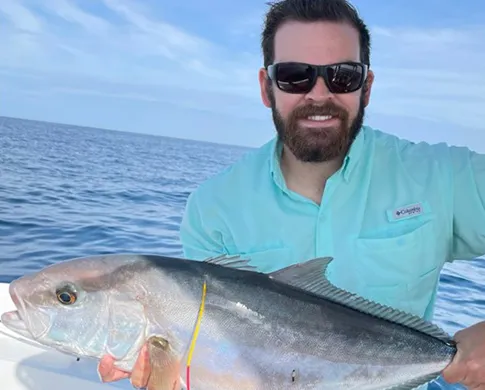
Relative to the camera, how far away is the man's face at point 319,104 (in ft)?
9.89

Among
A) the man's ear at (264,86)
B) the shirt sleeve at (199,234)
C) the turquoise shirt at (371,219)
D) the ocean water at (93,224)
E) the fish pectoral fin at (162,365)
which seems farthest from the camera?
the ocean water at (93,224)

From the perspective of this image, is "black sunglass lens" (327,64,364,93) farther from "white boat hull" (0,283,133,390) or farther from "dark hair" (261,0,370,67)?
"white boat hull" (0,283,133,390)

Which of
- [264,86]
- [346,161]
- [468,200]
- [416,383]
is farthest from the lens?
[264,86]

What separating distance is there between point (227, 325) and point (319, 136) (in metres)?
1.20

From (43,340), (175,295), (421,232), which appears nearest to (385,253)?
(421,232)

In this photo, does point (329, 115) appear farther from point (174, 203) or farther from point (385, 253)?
point (174, 203)

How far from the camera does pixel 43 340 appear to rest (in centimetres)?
222

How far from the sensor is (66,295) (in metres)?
2.23

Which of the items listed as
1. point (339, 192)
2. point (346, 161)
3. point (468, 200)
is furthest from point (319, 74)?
point (468, 200)

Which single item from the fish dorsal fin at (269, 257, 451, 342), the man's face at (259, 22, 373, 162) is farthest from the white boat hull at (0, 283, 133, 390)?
the man's face at (259, 22, 373, 162)

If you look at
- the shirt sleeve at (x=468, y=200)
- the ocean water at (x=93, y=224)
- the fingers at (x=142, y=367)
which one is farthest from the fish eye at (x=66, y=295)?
the ocean water at (x=93, y=224)

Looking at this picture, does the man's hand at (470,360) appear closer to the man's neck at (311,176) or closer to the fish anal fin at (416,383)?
the fish anal fin at (416,383)

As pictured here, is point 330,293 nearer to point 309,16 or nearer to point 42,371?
point 309,16

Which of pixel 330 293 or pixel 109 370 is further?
pixel 330 293
